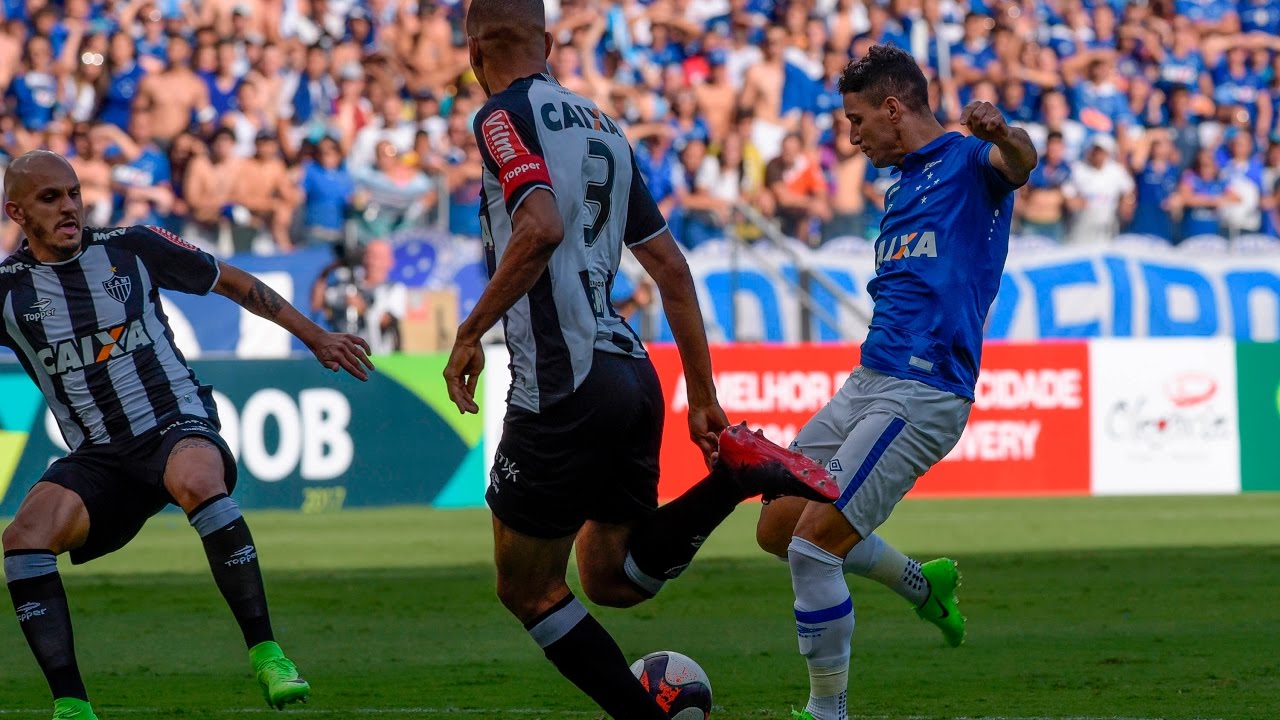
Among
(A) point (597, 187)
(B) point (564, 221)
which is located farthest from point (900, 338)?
(B) point (564, 221)

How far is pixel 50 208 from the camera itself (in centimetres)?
631

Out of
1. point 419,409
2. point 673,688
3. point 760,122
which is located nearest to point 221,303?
point 419,409

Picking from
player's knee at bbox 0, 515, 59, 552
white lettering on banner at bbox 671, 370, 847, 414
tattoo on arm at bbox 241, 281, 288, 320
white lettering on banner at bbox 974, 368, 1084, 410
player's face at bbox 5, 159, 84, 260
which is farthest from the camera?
white lettering on banner at bbox 974, 368, 1084, 410

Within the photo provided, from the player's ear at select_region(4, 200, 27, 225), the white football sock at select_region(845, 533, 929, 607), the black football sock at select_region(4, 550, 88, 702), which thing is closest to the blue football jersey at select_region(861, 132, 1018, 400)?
the white football sock at select_region(845, 533, 929, 607)

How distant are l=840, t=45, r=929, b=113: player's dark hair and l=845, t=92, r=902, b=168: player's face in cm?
3

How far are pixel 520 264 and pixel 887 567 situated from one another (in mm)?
2708

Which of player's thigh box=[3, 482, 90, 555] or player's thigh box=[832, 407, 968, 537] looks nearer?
player's thigh box=[832, 407, 968, 537]

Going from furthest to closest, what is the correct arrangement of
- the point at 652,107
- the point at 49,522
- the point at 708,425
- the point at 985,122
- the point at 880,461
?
the point at 652,107
the point at 49,522
the point at 880,461
the point at 985,122
the point at 708,425

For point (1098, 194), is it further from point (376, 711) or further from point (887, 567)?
point (376, 711)

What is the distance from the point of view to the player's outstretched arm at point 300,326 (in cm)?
612

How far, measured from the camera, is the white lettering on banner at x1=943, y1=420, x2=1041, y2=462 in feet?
54.5

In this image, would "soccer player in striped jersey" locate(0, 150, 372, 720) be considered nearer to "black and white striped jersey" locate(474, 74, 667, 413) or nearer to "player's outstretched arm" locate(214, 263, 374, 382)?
"player's outstretched arm" locate(214, 263, 374, 382)

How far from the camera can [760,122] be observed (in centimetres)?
1944

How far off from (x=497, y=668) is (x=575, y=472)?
2.89 meters
